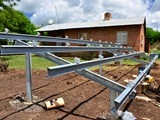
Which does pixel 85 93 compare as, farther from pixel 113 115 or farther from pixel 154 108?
pixel 113 115

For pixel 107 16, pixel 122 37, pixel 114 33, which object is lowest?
pixel 122 37

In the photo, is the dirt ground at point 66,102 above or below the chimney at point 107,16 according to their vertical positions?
below

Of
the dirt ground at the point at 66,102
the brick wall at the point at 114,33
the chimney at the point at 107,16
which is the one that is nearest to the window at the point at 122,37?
the brick wall at the point at 114,33

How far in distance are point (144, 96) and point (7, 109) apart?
3.63m

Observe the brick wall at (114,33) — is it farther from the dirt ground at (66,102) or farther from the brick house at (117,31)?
the dirt ground at (66,102)

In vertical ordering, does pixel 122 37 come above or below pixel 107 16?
below

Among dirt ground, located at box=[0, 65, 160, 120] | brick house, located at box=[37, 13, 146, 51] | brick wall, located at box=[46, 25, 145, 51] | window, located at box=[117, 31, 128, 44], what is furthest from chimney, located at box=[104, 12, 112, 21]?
dirt ground, located at box=[0, 65, 160, 120]

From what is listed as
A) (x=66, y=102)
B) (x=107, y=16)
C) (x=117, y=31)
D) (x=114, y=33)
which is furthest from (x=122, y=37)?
(x=66, y=102)

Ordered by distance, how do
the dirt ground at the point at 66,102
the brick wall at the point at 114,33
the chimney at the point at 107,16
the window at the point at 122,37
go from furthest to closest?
1. the chimney at the point at 107,16
2. the window at the point at 122,37
3. the brick wall at the point at 114,33
4. the dirt ground at the point at 66,102

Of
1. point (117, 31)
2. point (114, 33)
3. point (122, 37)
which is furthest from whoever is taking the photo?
point (114, 33)

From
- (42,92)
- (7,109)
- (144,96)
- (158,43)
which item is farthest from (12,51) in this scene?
(158,43)

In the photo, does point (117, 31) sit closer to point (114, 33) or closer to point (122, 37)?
point (114, 33)

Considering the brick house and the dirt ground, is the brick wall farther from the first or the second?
the dirt ground

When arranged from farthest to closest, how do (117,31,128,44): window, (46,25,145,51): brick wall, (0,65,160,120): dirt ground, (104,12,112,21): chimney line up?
(104,12,112,21): chimney → (117,31,128,44): window → (46,25,145,51): brick wall → (0,65,160,120): dirt ground
